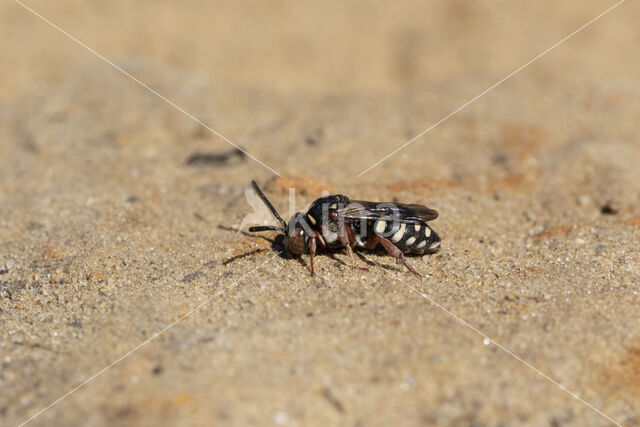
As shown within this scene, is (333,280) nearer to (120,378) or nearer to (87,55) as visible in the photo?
(120,378)

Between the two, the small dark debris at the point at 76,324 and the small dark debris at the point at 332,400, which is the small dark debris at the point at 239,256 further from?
the small dark debris at the point at 332,400

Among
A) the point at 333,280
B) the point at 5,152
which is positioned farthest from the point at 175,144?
the point at 333,280

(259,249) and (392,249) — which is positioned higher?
(392,249)

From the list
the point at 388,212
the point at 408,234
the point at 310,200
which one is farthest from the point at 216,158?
the point at 408,234

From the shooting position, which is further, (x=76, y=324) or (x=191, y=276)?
(x=191, y=276)

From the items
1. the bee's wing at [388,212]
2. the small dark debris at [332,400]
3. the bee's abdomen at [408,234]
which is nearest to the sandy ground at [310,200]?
the small dark debris at [332,400]

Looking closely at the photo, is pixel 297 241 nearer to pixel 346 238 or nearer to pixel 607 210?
pixel 346 238
